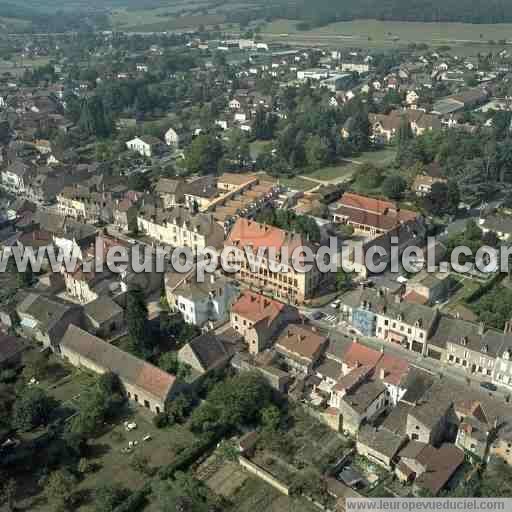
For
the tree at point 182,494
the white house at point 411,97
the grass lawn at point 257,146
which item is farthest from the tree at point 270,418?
the white house at point 411,97

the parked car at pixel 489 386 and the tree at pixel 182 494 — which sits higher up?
the tree at pixel 182 494

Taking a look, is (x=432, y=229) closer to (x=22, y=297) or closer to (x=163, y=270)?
(x=163, y=270)

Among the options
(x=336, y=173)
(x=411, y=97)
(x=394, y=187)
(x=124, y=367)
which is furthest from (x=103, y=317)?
(x=411, y=97)

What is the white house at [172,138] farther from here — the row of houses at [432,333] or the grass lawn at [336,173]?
the row of houses at [432,333]

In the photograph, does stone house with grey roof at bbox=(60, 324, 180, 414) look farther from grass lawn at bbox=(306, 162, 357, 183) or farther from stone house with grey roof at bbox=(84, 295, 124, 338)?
grass lawn at bbox=(306, 162, 357, 183)

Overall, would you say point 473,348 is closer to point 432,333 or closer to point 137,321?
point 432,333

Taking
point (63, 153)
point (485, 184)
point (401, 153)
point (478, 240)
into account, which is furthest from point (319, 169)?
point (63, 153)
